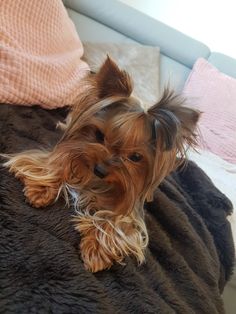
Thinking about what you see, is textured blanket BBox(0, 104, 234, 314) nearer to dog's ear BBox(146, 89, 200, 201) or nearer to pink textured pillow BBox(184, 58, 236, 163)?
dog's ear BBox(146, 89, 200, 201)

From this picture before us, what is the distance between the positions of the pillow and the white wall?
1.73 feet

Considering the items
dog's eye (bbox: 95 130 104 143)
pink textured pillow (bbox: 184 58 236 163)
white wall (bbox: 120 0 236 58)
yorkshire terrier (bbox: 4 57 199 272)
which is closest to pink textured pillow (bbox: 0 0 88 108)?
yorkshire terrier (bbox: 4 57 199 272)

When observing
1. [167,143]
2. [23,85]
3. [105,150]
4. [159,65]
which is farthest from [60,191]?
[159,65]

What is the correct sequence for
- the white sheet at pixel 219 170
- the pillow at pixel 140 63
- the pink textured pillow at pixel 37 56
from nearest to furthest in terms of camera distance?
the pink textured pillow at pixel 37 56, the white sheet at pixel 219 170, the pillow at pixel 140 63

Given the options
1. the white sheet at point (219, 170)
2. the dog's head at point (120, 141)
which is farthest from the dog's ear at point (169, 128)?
the white sheet at point (219, 170)

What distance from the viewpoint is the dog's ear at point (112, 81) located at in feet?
3.51

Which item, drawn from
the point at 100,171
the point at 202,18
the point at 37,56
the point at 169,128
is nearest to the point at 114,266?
the point at 100,171

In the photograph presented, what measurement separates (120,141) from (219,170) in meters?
1.01

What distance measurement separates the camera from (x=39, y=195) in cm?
106

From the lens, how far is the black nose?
1.02 meters

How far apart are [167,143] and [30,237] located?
0.41 metres

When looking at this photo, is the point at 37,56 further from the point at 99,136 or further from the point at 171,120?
the point at 171,120

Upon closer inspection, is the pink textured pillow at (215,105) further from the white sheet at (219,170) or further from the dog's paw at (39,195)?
the dog's paw at (39,195)

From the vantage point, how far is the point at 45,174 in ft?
3.79
